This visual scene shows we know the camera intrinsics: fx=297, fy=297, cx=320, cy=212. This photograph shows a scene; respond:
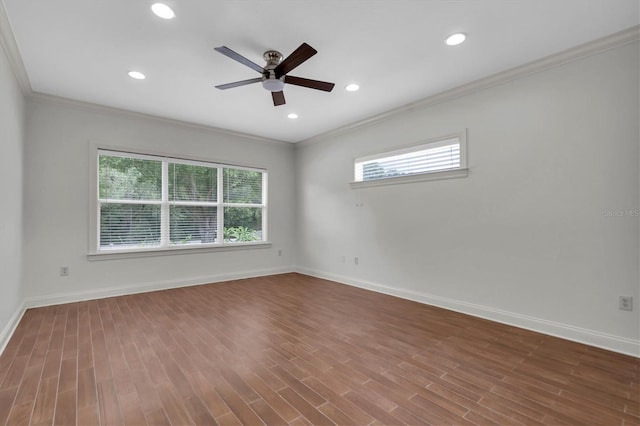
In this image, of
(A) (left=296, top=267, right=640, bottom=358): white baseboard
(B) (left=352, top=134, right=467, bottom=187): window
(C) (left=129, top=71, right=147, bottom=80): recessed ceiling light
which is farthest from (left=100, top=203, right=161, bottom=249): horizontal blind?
(A) (left=296, top=267, right=640, bottom=358): white baseboard

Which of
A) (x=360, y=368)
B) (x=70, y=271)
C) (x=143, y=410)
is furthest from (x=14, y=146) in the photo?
(x=360, y=368)

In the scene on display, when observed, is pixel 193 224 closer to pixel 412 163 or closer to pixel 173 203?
pixel 173 203

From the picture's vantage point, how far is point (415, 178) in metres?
4.23

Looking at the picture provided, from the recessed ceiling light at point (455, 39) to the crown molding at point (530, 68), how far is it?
3.09ft

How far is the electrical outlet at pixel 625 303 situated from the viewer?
258cm

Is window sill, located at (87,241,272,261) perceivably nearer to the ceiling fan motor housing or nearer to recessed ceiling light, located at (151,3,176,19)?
the ceiling fan motor housing

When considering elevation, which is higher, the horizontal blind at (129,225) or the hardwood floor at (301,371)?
the horizontal blind at (129,225)

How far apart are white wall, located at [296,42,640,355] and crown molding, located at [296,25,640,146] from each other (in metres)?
0.06

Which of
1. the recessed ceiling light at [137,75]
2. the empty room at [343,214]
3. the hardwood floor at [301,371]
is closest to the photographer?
the hardwood floor at [301,371]

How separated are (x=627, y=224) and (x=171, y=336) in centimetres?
431

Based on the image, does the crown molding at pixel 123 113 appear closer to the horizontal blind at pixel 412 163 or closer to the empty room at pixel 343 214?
the empty room at pixel 343 214

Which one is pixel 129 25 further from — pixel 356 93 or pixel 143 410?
pixel 143 410

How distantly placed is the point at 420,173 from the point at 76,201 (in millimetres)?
4830

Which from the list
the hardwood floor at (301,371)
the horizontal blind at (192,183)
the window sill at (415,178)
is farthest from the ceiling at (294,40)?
the hardwood floor at (301,371)
